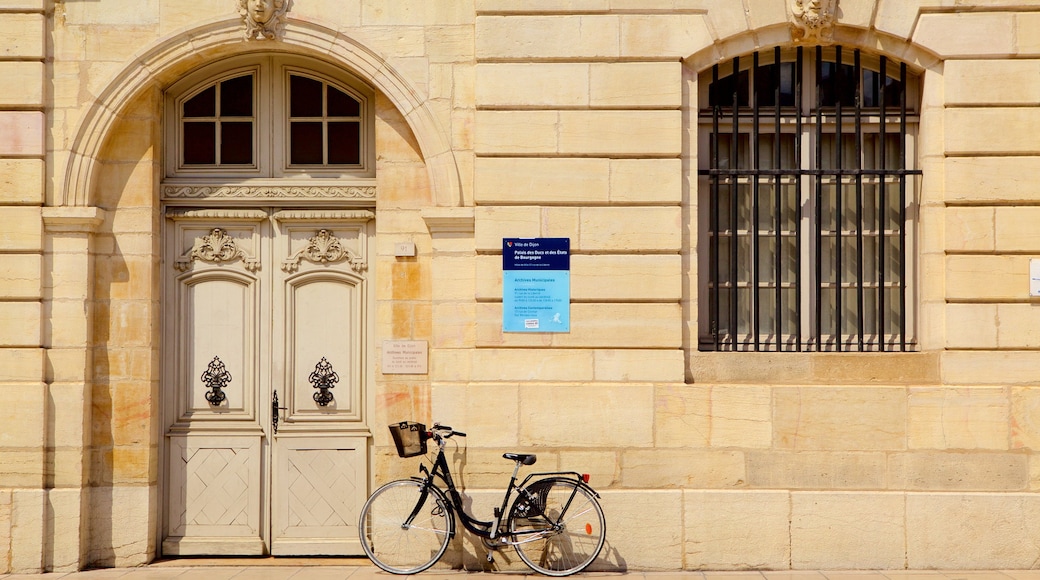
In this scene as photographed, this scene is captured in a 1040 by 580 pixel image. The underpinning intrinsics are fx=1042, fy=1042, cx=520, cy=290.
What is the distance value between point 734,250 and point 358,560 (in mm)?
4037

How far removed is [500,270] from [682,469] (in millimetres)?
2120

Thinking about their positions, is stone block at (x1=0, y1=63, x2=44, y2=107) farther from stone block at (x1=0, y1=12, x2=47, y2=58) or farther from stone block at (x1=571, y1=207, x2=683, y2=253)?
stone block at (x1=571, y1=207, x2=683, y2=253)

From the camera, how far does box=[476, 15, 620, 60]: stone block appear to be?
8.28 metres

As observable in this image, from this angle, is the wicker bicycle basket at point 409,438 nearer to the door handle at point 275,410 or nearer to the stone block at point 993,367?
the door handle at point 275,410

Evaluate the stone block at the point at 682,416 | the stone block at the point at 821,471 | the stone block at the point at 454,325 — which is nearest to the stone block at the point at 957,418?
the stone block at the point at 821,471

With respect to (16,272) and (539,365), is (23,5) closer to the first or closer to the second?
(16,272)

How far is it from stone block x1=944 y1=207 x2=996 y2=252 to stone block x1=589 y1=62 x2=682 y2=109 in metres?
2.35

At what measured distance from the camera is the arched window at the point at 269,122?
349 inches

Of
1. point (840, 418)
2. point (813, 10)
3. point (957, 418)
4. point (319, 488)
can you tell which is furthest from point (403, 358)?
point (957, 418)

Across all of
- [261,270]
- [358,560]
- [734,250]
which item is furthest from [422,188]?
[358,560]

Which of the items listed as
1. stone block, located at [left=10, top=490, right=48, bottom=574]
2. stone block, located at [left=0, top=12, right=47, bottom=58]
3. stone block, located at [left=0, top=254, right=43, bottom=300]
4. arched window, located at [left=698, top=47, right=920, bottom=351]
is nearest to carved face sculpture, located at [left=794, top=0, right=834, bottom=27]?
arched window, located at [left=698, top=47, right=920, bottom=351]

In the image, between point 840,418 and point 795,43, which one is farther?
point 795,43

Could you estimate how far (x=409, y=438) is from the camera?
801cm

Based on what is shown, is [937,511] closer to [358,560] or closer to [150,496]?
[358,560]
